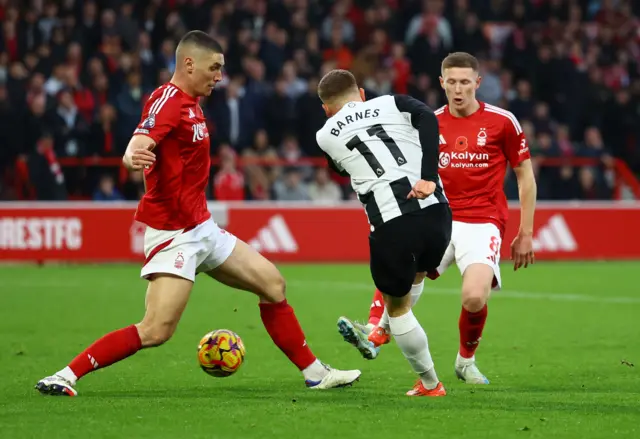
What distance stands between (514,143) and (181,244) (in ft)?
7.72

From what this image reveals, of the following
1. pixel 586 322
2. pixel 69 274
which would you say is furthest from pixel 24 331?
pixel 69 274

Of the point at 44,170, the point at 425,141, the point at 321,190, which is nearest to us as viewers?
the point at 425,141

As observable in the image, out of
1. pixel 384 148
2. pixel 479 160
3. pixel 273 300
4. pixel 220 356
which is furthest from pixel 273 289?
pixel 479 160

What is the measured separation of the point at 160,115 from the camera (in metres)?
6.59

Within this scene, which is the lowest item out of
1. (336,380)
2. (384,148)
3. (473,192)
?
(336,380)

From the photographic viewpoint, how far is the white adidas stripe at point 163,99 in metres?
6.63

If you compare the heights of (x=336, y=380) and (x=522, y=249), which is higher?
(x=522, y=249)

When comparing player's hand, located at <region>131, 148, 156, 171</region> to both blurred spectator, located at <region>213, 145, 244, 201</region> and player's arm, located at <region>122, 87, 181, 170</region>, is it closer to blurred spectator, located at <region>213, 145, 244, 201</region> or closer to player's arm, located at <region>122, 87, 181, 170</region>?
player's arm, located at <region>122, 87, 181, 170</region>

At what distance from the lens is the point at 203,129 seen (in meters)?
6.94

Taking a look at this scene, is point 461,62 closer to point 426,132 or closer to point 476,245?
point 476,245

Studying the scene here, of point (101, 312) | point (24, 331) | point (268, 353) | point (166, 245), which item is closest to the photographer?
point (166, 245)

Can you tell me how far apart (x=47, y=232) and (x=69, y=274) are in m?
1.29

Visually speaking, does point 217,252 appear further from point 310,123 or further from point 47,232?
point 310,123

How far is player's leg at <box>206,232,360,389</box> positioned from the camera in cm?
697
